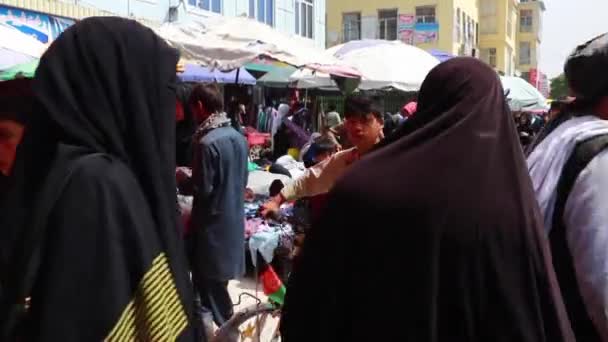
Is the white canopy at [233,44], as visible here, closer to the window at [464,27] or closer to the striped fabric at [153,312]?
the striped fabric at [153,312]

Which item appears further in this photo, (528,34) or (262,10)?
(528,34)

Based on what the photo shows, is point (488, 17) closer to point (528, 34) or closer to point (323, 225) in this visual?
point (528, 34)

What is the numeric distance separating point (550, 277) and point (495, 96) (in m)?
0.51

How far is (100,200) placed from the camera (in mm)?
Answer: 1439

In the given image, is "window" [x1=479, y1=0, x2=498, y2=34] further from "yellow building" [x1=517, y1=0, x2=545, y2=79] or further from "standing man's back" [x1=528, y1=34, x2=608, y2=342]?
"standing man's back" [x1=528, y1=34, x2=608, y2=342]

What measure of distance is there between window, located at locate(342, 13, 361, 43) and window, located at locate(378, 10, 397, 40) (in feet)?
4.44

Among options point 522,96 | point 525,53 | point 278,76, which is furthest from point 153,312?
point 525,53

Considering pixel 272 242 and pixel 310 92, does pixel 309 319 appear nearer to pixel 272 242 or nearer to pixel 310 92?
pixel 272 242

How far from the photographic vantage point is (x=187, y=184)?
190 inches

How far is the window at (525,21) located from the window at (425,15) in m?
29.6

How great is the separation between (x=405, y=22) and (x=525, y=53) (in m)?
28.8

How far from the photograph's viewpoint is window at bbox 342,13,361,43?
38.0 m

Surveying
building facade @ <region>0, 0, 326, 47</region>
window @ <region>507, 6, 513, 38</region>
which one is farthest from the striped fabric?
window @ <region>507, 6, 513, 38</region>

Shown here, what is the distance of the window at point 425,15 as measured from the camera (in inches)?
1422
